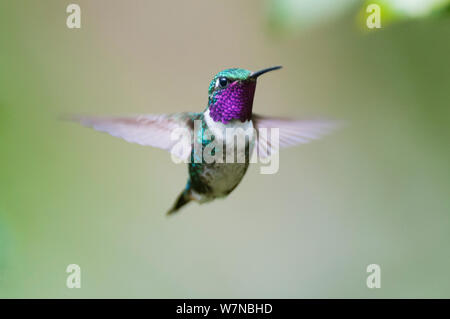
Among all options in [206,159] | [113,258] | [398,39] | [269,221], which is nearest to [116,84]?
[113,258]

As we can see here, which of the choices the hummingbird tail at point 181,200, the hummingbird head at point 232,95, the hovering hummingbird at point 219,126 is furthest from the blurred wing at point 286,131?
the hummingbird tail at point 181,200

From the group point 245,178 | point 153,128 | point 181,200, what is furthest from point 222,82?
point 245,178

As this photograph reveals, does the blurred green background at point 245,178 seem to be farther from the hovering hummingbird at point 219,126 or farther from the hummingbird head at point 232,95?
the hummingbird head at point 232,95

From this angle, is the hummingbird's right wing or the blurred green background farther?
the blurred green background

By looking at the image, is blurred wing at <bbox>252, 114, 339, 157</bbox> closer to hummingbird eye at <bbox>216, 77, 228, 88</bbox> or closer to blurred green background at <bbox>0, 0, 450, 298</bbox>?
hummingbird eye at <bbox>216, 77, 228, 88</bbox>

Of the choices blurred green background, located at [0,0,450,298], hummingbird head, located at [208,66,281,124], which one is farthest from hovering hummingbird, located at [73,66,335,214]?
blurred green background, located at [0,0,450,298]

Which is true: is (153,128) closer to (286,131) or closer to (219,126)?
(219,126)
